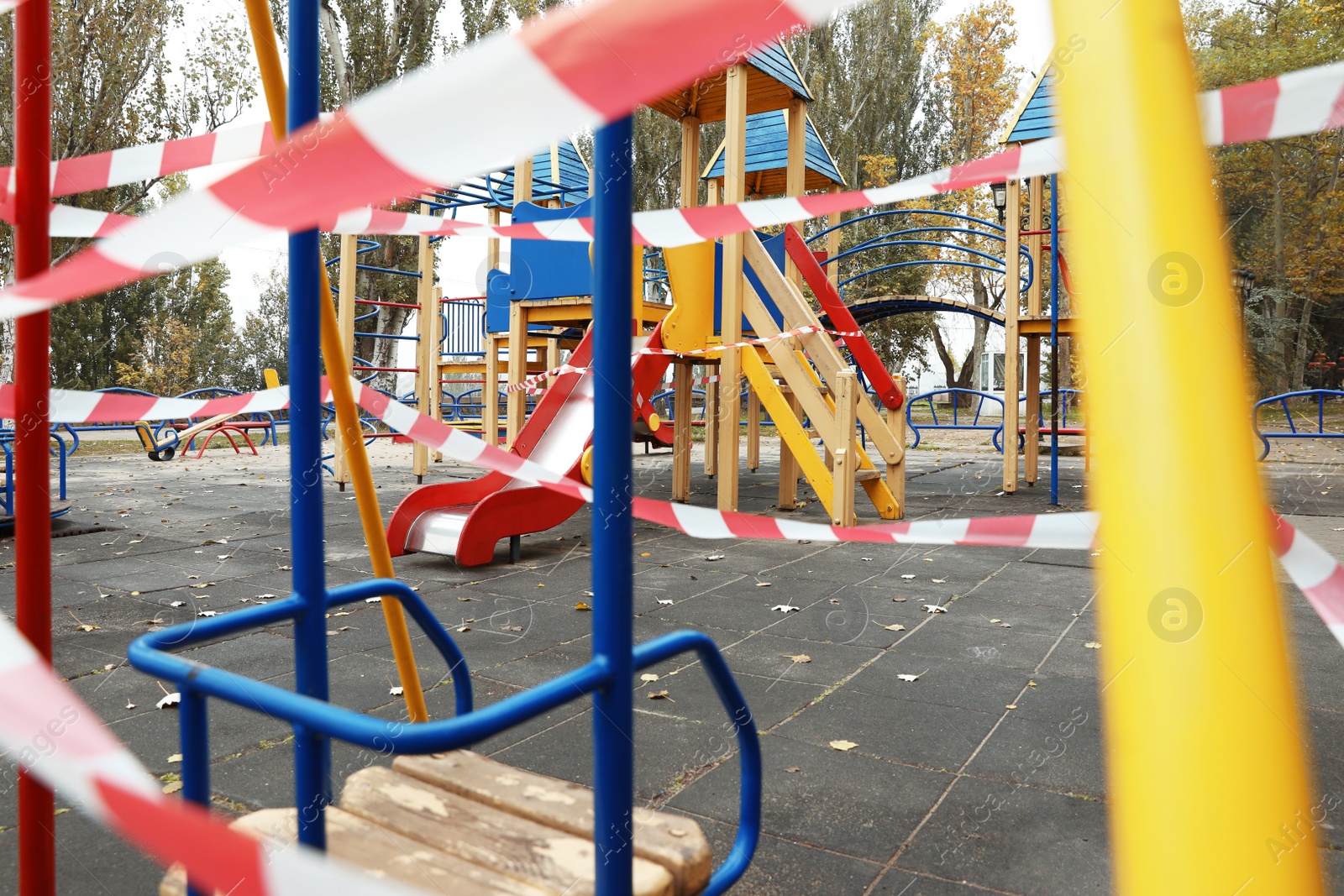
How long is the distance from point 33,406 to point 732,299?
528cm

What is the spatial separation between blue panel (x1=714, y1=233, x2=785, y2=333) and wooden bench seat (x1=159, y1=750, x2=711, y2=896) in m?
5.36

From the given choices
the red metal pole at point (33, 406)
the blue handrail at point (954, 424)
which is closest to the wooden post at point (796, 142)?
the blue handrail at point (954, 424)

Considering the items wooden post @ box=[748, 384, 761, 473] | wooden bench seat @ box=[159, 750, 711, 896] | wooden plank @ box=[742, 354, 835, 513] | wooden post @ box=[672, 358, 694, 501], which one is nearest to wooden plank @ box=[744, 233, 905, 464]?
wooden plank @ box=[742, 354, 835, 513]

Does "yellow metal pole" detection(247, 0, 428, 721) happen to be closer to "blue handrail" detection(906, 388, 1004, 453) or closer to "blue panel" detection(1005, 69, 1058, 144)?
"blue handrail" detection(906, 388, 1004, 453)

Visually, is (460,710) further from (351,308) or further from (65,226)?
(351,308)

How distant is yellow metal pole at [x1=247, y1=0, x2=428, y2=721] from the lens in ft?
4.73

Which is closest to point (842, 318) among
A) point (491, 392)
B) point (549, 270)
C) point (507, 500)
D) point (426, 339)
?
point (549, 270)

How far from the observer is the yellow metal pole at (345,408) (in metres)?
1.44

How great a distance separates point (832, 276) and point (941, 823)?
22.5 ft

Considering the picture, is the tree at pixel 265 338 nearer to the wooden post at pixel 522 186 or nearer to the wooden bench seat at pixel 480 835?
the wooden post at pixel 522 186

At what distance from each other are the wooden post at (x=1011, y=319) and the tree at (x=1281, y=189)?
1567cm

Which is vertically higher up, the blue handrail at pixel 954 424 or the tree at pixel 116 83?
the tree at pixel 116 83

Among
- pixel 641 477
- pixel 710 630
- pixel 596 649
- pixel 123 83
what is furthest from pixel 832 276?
pixel 123 83

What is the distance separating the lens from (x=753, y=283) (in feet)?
22.3
